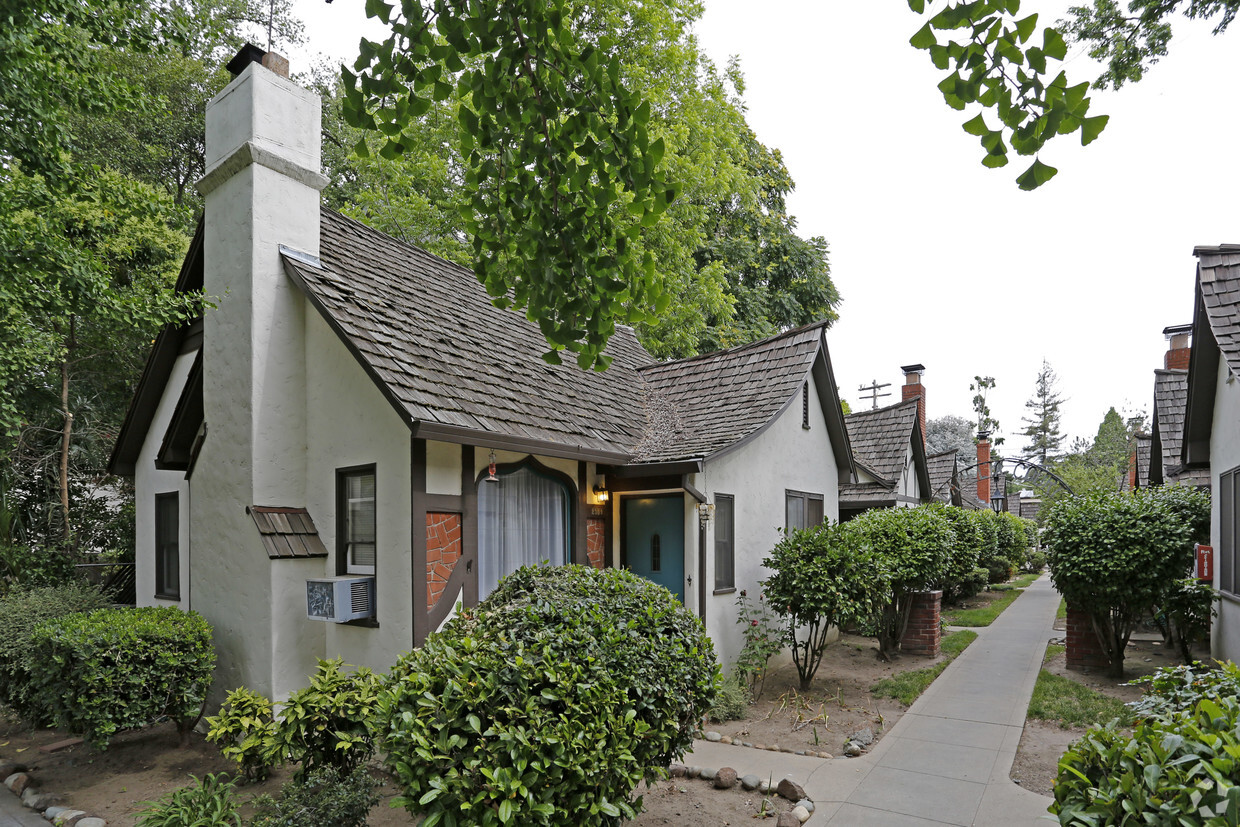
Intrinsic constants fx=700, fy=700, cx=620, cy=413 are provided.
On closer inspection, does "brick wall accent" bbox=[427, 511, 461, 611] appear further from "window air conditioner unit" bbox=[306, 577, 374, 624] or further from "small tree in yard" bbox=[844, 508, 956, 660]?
"small tree in yard" bbox=[844, 508, 956, 660]

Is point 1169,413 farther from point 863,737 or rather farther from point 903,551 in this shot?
point 863,737

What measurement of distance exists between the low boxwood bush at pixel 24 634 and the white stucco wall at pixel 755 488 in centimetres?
688

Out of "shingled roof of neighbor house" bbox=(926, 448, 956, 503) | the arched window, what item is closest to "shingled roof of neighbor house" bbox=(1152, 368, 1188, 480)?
the arched window

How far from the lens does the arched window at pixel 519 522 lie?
287 inches

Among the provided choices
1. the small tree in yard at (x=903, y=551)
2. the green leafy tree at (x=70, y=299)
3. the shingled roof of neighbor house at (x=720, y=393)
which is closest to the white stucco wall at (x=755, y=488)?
the shingled roof of neighbor house at (x=720, y=393)

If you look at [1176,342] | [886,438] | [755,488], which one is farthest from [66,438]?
[1176,342]

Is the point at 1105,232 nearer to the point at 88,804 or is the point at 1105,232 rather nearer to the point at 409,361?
the point at 409,361

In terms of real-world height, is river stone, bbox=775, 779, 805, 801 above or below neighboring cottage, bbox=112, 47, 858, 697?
below

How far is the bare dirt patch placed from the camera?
722cm

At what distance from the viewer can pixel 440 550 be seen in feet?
21.8

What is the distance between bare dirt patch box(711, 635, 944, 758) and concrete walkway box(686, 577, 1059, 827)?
0.33 meters

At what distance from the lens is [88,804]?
573cm

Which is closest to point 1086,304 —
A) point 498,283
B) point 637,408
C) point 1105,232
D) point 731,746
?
point 1105,232

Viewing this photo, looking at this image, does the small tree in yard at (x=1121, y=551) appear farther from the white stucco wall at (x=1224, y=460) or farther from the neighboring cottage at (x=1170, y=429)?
the neighboring cottage at (x=1170, y=429)
